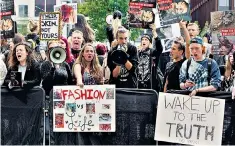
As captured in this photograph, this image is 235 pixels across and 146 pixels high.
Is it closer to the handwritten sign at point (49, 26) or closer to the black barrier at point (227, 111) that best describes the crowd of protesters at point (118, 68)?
the black barrier at point (227, 111)

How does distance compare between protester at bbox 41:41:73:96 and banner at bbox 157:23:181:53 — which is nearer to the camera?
protester at bbox 41:41:73:96

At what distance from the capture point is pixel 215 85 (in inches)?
306

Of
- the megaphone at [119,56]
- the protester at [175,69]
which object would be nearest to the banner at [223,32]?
the protester at [175,69]

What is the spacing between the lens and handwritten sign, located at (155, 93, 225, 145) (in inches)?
306

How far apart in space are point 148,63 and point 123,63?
3.37 ft

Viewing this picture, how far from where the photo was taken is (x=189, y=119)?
7.87m

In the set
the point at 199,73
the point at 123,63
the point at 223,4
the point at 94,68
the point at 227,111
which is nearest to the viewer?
the point at 227,111

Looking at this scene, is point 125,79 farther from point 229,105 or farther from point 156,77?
point 229,105

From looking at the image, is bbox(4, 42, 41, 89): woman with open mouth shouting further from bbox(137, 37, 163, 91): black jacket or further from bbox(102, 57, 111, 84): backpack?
bbox(137, 37, 163, 91): black jacket

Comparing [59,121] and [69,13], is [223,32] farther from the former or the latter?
[59,121]

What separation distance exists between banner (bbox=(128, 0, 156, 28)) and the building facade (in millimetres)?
32579

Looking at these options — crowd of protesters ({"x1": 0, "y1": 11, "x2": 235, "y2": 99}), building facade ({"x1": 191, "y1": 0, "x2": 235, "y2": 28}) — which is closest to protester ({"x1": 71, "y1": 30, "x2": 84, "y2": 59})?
crowd of protesters ({"x1": 0, "y1": 11, "x2": 235, "y2": 99})

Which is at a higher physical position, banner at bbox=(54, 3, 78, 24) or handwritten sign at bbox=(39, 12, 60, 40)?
banner at bbox=(54, 3, 78, 24)

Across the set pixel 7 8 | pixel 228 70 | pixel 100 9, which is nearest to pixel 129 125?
pixel 228 70
